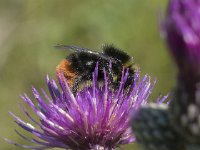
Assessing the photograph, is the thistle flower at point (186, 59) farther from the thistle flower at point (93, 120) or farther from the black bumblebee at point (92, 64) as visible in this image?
the black bumblebee at point (92, 64)

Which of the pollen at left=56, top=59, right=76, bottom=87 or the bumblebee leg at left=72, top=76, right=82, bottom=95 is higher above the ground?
the pollen at left=56, top=59, right=76, bottom=87

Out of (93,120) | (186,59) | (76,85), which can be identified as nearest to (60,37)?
(76,85)

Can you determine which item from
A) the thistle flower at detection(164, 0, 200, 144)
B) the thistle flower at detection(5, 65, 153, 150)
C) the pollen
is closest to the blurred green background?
the pollen

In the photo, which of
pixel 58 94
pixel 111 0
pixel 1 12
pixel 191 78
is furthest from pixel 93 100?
pixel 1 12

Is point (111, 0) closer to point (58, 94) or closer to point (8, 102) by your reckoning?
point (8, 102)

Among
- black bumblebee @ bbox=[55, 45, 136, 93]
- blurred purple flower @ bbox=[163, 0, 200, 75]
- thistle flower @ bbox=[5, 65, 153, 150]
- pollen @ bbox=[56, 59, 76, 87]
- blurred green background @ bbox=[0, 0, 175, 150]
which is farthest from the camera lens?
blurred green background @ bbox=[0, 0, 175, 150]

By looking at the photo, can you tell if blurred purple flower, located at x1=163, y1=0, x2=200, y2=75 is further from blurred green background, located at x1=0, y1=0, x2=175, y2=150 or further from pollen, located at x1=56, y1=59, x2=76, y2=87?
blurred green background, located at x1=0, y1=0, x2=175, y2=150

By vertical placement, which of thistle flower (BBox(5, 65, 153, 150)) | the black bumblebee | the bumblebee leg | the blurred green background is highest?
the blurred green background
